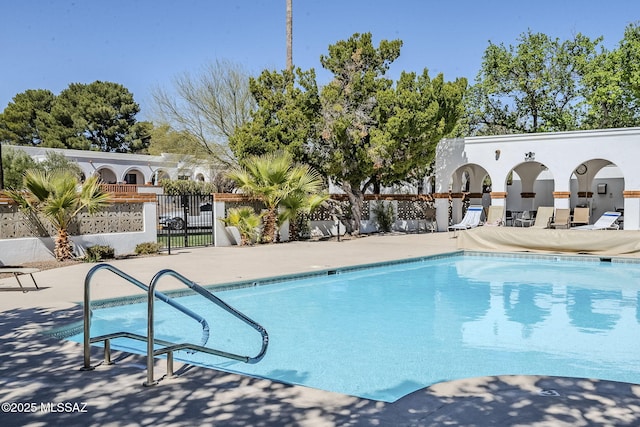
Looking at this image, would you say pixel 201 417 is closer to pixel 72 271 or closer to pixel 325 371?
pixel 325 371

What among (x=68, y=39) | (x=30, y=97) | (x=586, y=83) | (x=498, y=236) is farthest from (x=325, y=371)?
(x=30, y=97)

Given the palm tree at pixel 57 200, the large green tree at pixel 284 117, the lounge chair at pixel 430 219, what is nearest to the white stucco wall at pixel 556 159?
the lounge chair at pixel 430 219

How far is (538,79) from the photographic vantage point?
31781mm

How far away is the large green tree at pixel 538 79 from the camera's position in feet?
105

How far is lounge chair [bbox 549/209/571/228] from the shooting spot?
827 inches

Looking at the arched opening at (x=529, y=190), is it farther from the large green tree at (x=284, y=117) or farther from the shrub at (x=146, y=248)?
the shrub at (x=146, y=248)

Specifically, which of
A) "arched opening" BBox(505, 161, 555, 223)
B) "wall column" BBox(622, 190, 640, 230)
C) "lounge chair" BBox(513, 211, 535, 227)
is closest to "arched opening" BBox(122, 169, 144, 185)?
"arched opening" BBox(505, 161, 555, 223)

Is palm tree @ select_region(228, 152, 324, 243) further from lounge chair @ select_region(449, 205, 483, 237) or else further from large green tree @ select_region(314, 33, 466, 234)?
lounge chair @ select_region(449, 205, 483, 237)

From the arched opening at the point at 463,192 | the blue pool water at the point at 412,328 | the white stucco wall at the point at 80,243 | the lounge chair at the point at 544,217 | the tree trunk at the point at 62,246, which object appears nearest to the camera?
the blue pool water at the point at 412,328

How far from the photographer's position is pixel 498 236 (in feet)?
55.6

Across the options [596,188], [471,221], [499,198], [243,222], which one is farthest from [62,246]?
[596,188]

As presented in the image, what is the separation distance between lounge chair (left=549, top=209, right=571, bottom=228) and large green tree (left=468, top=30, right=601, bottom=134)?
12.9m

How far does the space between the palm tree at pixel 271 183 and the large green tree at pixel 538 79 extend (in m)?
18.5

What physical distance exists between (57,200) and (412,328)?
9161 millimetres
